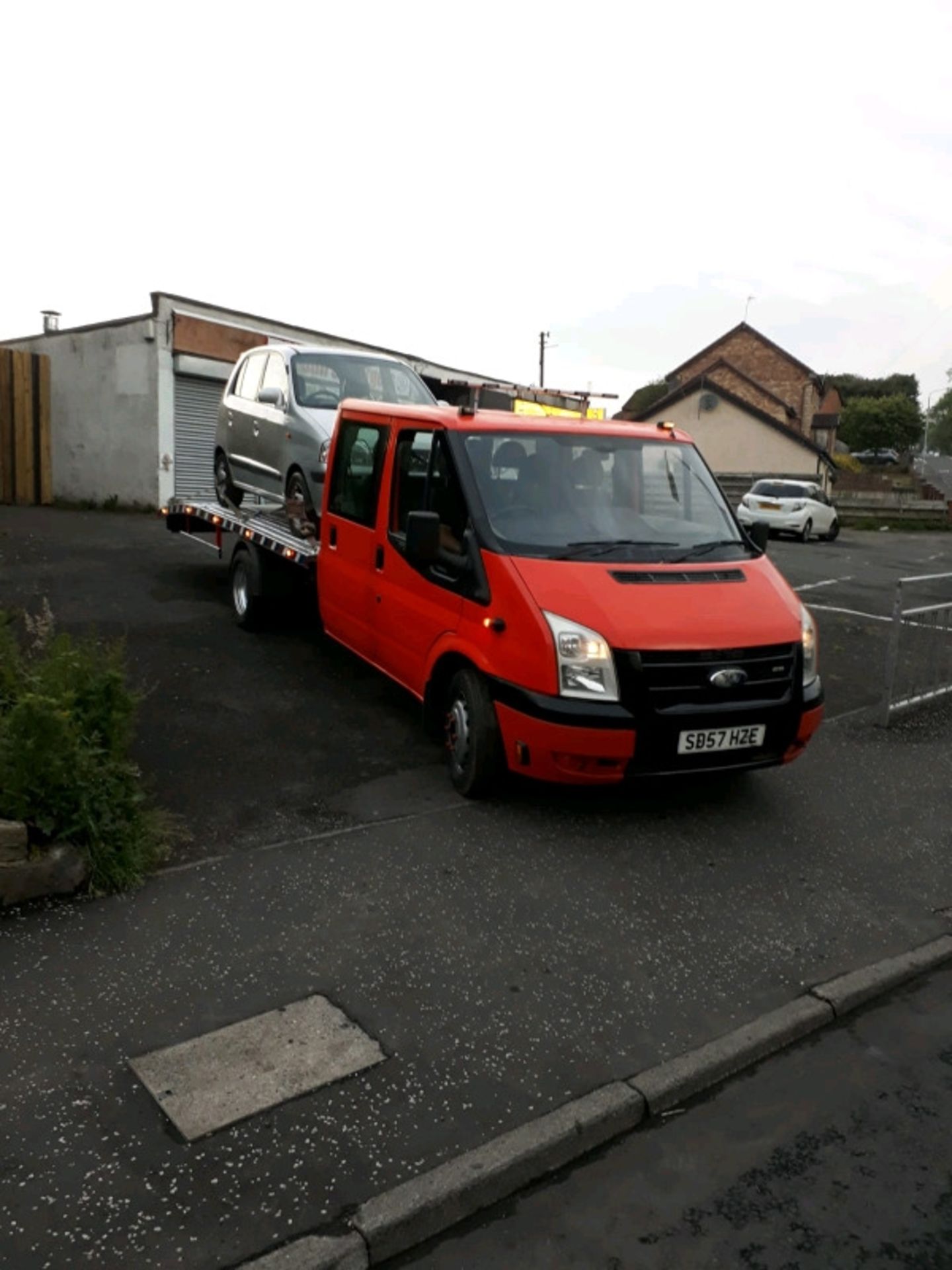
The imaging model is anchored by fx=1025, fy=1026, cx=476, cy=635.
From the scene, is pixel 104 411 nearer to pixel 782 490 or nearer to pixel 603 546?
pixel 782 490

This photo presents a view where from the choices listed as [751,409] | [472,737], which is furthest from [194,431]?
[751,409]

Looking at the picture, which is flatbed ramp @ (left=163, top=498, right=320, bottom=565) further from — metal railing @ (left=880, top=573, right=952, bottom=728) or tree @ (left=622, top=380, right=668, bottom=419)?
tree @ (left=622, top=380, right=668, bottom=419)

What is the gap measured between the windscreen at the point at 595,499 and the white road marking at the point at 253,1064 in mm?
2819

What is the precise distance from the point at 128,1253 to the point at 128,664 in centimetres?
602

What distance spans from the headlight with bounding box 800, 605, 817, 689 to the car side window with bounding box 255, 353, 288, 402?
5.63 meters

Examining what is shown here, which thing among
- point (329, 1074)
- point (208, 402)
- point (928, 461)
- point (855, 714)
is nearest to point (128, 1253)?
point (329, 1074)

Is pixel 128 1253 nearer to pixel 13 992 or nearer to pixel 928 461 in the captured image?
pixel 13 992

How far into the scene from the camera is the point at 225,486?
1123 centimetres

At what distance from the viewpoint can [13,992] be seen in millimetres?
3832

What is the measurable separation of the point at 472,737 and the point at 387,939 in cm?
156

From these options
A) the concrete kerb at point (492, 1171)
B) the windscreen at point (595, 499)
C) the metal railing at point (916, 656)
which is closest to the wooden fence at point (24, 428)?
the windscreen at point (595, 499)

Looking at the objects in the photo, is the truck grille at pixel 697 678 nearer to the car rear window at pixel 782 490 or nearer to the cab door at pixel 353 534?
the cab door at pixel 353 534

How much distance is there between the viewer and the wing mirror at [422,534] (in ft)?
18.9

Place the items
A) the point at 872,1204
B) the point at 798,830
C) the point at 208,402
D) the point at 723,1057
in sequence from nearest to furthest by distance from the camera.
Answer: the point at 872,1204, the point at 723,1057, the point at 798,830, the point at 208,402
